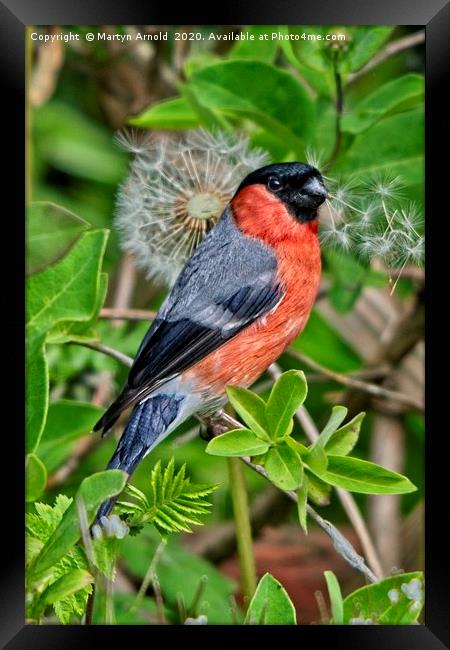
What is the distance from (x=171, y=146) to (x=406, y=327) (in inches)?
26.9

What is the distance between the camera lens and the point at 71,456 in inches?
81.9

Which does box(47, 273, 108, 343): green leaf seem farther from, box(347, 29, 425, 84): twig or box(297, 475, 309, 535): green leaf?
box(347, 29, 425, 84): twig

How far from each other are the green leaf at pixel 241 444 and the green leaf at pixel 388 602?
255mm

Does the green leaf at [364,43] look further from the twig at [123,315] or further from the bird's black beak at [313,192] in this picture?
the twig at [123,315]

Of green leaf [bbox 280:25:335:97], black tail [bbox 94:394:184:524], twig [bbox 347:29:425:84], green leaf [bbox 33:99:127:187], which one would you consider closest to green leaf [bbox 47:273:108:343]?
black tail [bbox 94:394:184:524]

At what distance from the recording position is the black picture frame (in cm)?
146

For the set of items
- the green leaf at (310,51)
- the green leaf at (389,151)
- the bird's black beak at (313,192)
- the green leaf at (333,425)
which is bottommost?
the green leaf at (333,425)

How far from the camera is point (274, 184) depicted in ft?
5.44

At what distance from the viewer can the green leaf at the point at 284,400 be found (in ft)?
4.32

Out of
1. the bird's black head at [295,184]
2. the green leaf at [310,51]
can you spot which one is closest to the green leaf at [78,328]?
Answer: the bird's black head at [295,184]

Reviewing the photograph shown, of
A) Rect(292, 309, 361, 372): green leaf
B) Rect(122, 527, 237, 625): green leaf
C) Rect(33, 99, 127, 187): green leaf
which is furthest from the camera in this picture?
Rect(33, 99, 127, 187): green leaf

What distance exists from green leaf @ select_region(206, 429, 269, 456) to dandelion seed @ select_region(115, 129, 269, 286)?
47cm
